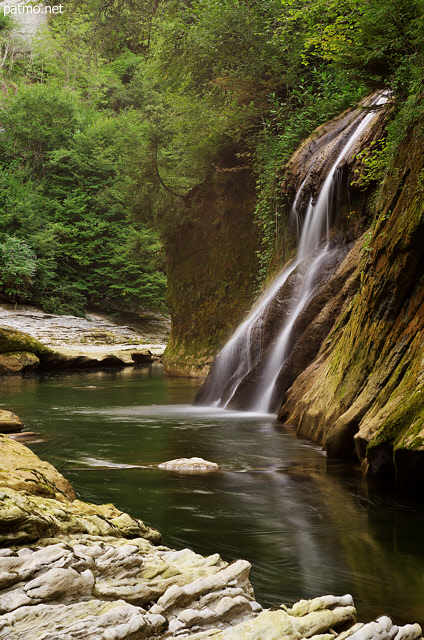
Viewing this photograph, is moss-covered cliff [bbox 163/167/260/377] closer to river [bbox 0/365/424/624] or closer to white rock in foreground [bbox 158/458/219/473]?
river [bbox 0/365/424/624]

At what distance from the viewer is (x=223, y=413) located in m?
10.6

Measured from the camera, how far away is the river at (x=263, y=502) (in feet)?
11.0

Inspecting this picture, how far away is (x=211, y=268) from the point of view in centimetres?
2014

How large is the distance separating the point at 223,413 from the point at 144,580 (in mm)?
8091

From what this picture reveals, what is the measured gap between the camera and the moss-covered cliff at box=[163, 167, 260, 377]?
62.2 feet

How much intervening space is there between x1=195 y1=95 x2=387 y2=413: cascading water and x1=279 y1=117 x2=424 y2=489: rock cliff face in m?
2.54

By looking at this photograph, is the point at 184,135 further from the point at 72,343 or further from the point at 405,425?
the point at 405,425

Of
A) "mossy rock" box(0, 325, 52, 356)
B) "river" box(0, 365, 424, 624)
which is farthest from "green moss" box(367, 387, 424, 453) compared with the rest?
"mossy rock" box(0, 325, 52, 356)

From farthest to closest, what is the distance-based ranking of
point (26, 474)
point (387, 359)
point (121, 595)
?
point (387, 359), point (26, 474), point (121, 595)

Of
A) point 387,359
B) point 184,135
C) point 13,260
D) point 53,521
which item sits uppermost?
point 184,135

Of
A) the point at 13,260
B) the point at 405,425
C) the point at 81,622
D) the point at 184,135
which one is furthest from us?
the point at 13,260

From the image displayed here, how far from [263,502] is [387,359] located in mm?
2186

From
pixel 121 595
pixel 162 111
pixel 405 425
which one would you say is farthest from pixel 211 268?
pixel 121 595

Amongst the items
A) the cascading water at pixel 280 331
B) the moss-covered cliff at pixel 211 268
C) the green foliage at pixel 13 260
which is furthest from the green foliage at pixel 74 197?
the cascading water at pixel 280 331
